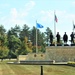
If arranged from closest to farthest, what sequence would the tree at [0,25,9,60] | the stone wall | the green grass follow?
the green grass, the stone wall, the tree at [0,25,9,60]

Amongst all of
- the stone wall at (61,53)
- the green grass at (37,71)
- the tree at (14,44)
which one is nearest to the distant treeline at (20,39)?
the tree at (14,44)

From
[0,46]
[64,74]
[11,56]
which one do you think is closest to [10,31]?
[11,56]

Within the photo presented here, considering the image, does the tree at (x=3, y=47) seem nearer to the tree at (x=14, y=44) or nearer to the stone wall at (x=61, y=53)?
the tree at (x=14, y=44)

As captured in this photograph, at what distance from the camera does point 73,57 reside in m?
50.4

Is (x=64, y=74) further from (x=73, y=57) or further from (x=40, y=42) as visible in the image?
(x=40, y=42)

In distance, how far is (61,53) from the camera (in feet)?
167

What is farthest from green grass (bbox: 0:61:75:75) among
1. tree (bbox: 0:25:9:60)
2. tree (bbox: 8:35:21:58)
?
tree (bbox: 8:35:21:58)

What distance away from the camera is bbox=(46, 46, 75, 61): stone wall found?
50188mm

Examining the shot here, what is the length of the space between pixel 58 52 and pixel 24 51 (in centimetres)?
3444

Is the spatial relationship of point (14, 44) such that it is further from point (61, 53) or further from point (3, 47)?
point (61, 53)

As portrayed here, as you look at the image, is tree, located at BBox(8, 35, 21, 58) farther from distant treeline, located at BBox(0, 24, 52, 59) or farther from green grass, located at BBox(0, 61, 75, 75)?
green grass, located at BBox(0, 61, 75, 75)

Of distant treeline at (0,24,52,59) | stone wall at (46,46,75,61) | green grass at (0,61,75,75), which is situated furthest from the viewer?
distant treeline at (0,24,52,59)

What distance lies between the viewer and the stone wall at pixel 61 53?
50.2 meters

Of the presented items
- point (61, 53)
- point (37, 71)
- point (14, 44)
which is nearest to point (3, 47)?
point (14, 44)
